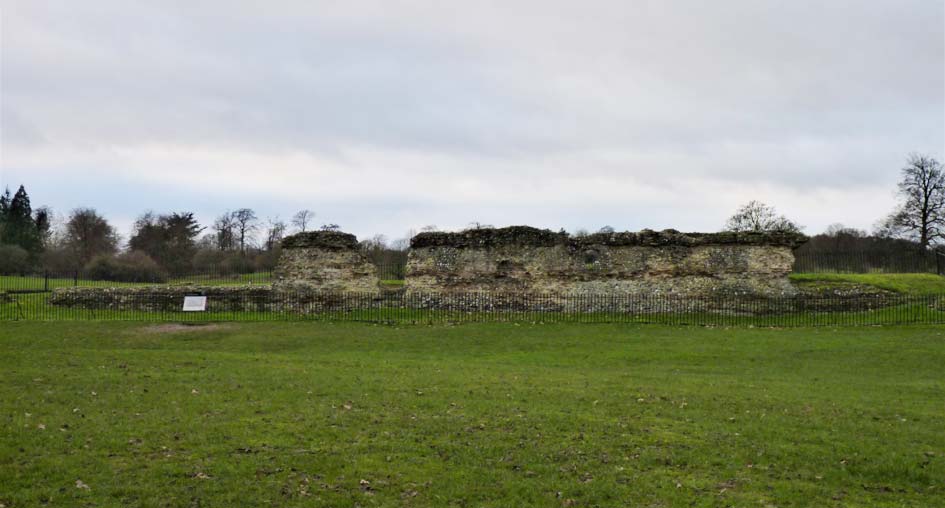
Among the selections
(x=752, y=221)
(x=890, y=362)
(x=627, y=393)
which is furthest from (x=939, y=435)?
Result: (x=752, y=221)

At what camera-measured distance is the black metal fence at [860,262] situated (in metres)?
33.0

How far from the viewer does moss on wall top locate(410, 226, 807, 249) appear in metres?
27.4

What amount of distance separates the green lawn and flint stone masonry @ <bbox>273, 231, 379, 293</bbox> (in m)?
17.8

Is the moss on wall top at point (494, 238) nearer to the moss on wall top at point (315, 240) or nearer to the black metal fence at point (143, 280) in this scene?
the moss on wall top at point (315, 240)

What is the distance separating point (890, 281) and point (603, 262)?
36.9ft

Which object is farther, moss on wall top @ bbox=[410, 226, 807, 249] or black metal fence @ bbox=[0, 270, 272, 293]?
black metal fence @ bbox=[0, 270, 272, 293]

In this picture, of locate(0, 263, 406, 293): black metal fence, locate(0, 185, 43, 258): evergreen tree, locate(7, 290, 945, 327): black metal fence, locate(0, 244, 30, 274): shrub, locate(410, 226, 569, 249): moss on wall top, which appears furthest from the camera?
locate(0, 185, 43, 258): evergreen tree

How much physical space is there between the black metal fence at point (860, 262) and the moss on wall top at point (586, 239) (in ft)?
13.8

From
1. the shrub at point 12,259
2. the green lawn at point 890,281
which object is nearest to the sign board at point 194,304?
the green lawn at point 890,281

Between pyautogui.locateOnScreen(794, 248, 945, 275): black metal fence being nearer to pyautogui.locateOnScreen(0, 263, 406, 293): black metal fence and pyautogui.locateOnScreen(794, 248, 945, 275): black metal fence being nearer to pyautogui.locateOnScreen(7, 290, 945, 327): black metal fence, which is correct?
pyautogui.locateOnScreen(7, 290, 945, 327): black metal fence

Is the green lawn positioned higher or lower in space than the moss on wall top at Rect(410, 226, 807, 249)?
lower

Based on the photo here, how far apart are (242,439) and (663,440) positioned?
202 inches

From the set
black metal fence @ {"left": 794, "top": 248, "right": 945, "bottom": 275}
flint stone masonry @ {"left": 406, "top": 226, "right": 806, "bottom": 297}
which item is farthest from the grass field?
black metal fence @ {"left": 794, "top": 248, "right": 945, "bottom": 275}

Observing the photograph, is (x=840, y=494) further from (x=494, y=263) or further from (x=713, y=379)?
(x=494, y=263)
